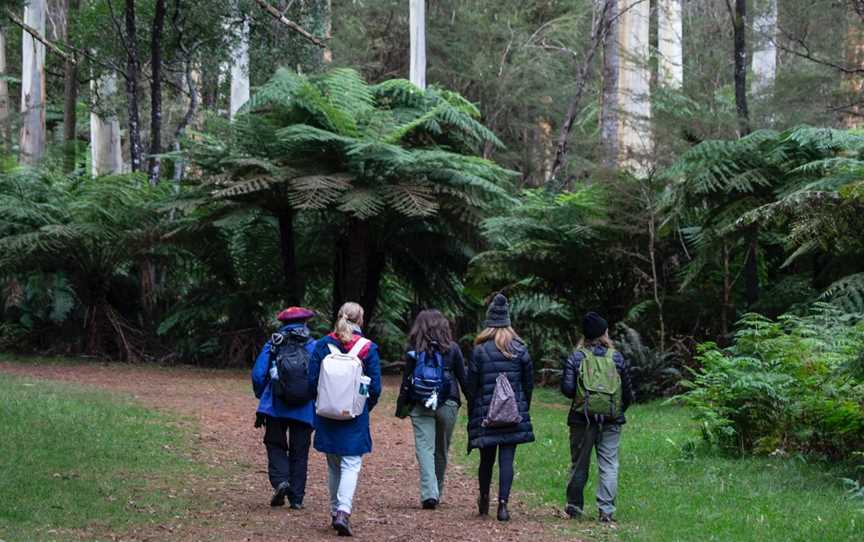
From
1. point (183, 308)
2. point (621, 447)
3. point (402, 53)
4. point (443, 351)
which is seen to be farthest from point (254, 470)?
point (402, 53)

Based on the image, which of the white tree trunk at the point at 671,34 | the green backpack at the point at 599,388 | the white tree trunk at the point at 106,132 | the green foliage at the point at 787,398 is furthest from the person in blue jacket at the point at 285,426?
the white tree trunk at the point at 106,132

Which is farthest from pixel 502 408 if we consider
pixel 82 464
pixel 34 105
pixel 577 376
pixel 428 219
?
pixel 34 105

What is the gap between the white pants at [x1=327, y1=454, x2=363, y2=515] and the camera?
24.0 ft

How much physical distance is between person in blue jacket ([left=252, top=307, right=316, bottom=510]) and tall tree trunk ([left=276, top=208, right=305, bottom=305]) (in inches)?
353

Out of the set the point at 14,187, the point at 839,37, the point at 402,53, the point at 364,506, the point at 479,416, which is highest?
the point at 402,53

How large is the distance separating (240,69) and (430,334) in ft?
61.7

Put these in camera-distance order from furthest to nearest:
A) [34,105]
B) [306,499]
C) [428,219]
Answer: [34,105], [428,219], [306,499]

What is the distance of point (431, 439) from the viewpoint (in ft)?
27.0

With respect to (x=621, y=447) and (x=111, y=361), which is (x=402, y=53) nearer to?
(x=111, y=361)

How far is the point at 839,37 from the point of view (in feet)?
69.1

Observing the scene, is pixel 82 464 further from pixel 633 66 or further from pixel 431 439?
pixel 633 66

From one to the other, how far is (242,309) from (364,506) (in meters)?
9.94

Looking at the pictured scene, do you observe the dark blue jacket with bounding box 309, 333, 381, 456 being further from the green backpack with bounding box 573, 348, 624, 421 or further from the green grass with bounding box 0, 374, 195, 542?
the green backpack with bounding box 573, 348, 624, 421

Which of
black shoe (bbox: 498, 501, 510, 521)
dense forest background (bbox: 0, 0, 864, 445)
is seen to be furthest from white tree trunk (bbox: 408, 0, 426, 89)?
black shoe (bbox: 498, 501, 510, 521)
